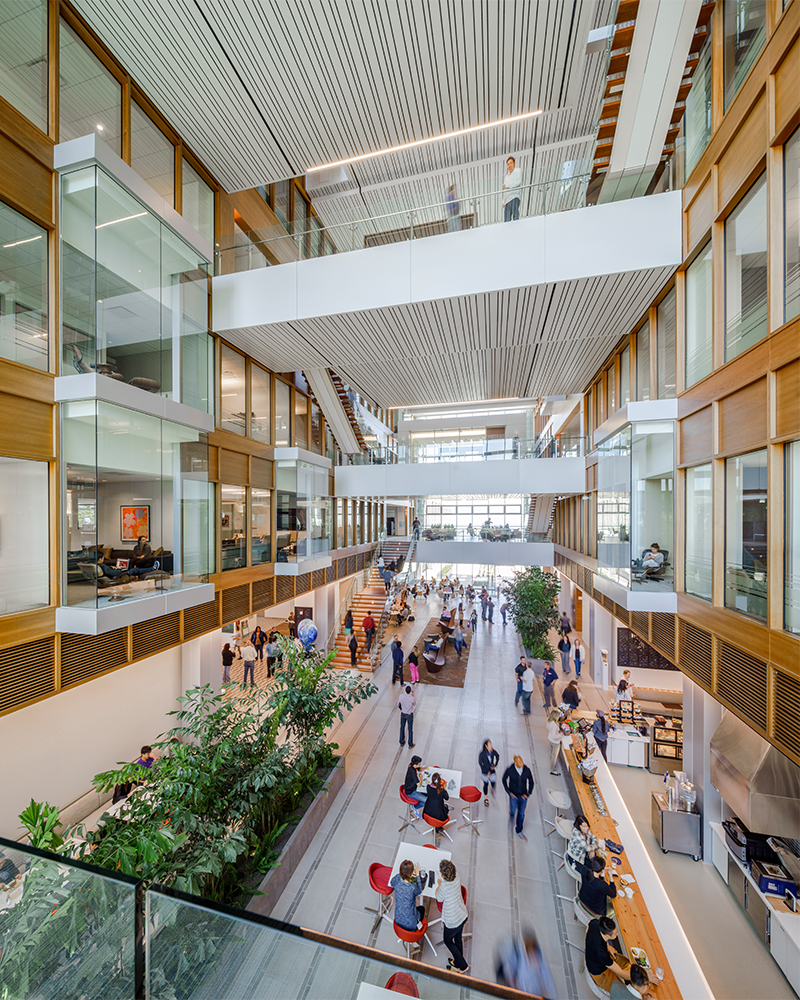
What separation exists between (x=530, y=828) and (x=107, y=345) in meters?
9.15

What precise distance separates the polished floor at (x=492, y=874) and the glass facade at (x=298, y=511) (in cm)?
436

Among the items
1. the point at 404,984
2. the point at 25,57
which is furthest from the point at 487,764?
the point at 25,57

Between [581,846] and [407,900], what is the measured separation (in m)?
2.54

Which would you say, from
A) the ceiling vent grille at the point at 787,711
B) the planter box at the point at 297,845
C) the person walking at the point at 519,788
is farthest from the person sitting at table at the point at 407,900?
the ceiling vent grille at the point at 787,711

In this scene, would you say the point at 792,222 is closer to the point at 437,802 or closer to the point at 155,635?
the point at 437,802

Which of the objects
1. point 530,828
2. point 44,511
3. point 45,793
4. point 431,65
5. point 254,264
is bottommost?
point 530,828

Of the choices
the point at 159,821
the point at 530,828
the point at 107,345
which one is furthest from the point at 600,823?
the point at 107,345

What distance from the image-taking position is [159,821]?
4.05 metres

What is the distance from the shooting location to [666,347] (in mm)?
6836

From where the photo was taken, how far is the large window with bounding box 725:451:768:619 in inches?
165

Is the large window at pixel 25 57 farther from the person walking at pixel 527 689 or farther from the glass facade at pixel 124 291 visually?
the person walking at pixel 527 689

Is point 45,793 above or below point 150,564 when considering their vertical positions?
below

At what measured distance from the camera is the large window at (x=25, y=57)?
5.00 meters

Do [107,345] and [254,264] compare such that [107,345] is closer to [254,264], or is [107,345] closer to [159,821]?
[254,264]
